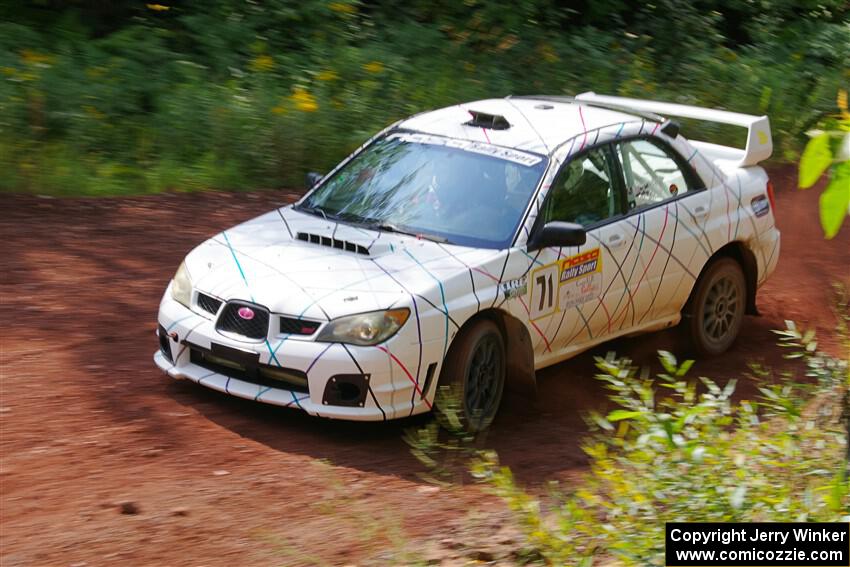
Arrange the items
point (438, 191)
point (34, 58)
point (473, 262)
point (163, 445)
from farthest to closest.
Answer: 1. point (34, 58)
2. point (438, 191)
3. point (473, 262)
4. point (163, 445)

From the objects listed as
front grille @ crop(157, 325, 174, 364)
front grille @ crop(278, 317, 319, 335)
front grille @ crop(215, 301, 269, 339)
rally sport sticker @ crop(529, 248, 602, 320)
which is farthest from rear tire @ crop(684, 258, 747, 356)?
front grille @ crop(157, 325, 174, 364)

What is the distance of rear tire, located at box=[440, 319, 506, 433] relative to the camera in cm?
644

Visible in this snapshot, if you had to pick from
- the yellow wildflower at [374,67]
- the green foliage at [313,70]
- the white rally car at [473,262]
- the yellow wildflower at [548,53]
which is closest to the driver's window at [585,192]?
the white rally car at [473,262]

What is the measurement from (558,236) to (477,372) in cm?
90

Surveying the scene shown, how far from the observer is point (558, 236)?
679cm

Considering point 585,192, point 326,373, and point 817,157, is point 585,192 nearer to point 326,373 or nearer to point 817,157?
point 326,373

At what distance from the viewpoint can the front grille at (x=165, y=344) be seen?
657cm

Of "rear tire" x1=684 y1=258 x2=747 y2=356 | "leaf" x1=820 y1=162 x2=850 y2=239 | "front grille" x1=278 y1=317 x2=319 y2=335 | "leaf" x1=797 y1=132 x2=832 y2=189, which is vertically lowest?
"rear tire" x1=684 y1=258 x2=747 y2=356

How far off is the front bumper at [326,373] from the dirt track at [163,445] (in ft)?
0.73

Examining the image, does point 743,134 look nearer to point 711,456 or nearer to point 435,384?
point 435,384

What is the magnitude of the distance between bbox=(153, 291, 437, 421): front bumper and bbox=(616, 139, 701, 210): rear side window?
2201mm

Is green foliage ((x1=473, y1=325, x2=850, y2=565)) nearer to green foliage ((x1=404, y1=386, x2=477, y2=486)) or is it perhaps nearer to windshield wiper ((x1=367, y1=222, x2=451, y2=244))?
green foliage ((x1=404, y1=386, x2=477, y2=486))

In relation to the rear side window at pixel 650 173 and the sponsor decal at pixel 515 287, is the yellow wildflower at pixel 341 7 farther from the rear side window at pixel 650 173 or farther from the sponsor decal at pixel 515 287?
the sponsor decal at pixel 515 287

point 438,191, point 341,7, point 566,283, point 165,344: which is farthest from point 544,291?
point 341,7
